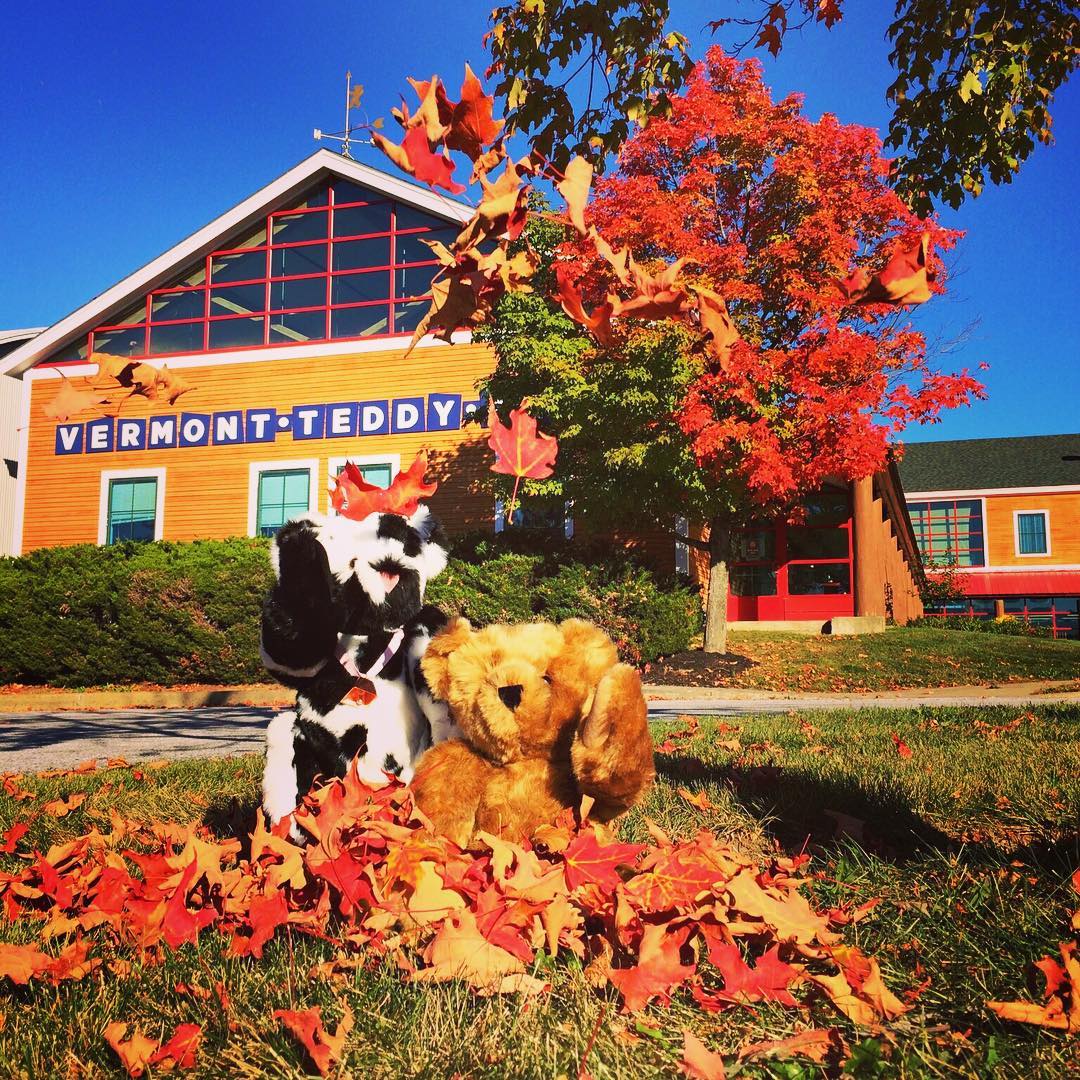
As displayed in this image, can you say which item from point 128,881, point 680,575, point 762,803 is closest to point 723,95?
point 680,575

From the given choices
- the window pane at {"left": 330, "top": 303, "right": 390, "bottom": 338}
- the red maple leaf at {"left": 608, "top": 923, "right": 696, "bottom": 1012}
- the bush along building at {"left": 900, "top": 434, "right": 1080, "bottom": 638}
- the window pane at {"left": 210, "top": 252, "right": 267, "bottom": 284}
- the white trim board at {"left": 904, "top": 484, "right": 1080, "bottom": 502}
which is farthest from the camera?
the white trim board at {"left": 904, "top": 484, "right": 1080, "bottom": 502}

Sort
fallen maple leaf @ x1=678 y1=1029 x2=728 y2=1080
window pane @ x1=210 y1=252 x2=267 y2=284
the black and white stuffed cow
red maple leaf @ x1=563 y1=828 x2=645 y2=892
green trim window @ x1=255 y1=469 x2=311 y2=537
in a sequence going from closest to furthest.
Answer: fallen maple leaf @ x1=678 y1=1029 x2=728 y2=1080 < red maple leaf @ x1=563 y1=828 x2=645 y2=892 < the black and white stuffed cow < green trim window @ x1=255 y1=469 x2=311 y2=537 < window pane @ x1=210 y1=252 x2=267 y2=284

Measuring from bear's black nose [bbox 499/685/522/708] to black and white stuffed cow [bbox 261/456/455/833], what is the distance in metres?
0.34

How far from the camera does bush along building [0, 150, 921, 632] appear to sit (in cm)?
1525

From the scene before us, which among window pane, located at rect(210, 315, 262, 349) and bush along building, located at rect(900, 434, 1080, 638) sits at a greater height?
window pane, located at rect(210, 315, 262, 349)

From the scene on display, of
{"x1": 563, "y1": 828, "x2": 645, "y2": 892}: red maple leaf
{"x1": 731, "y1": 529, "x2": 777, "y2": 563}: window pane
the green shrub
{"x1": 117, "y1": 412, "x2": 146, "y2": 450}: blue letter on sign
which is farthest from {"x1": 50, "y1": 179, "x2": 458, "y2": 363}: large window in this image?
the green shrub

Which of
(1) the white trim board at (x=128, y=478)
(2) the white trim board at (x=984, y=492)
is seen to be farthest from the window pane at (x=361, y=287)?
(2) the white trim board at (x=984, y=492)

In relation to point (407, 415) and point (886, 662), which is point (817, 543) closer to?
point (886, 662)

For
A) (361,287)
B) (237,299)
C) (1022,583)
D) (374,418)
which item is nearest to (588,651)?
(374,418)

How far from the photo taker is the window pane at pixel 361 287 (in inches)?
622

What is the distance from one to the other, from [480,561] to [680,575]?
3337 mm

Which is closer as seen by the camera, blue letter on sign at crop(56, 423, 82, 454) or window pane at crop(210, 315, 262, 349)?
window pane at crop(210, 315, 262, 349)

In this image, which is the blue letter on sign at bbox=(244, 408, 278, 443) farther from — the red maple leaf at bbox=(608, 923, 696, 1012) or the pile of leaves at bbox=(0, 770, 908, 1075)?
the red maple leaf at bbox=(608, 923, 696, 1012)

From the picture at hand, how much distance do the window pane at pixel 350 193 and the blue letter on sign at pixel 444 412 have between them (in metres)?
4.46
